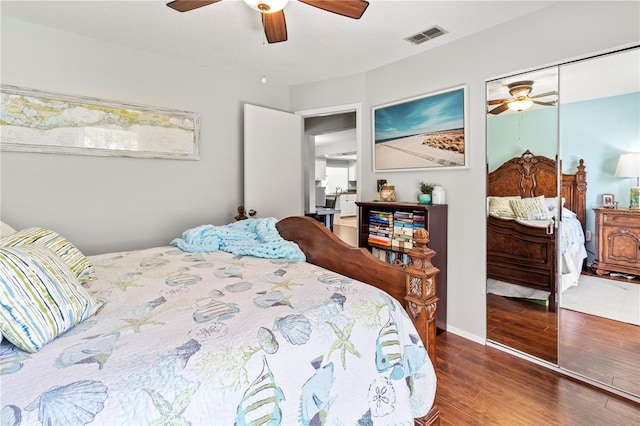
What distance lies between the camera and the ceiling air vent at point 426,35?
94.4 inches

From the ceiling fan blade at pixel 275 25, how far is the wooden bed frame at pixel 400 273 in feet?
4.14

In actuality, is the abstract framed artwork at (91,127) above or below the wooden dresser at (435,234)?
above

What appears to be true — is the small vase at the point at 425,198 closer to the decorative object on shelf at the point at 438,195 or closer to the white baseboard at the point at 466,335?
the decorative object on shelf at the point at 438,195

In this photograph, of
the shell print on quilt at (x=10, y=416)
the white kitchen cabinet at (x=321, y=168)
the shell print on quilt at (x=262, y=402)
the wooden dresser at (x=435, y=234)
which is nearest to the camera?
the shell print on quilt at (x=10, y=416)

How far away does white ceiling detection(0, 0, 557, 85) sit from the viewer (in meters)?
2.10

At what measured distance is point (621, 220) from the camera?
1.94 m

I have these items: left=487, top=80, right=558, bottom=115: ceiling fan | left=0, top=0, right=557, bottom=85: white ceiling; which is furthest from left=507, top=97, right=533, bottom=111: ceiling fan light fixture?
left=0, top=0, right=557, bottom=85: white ceiling

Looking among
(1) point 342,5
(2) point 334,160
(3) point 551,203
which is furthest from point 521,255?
(2) point 334,160

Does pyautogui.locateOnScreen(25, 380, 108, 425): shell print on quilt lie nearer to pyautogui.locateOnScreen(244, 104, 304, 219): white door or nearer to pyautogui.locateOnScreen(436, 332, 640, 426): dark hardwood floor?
pyautogui.locateOnScreen(436, 332, 640, 426): dark hardwood floor

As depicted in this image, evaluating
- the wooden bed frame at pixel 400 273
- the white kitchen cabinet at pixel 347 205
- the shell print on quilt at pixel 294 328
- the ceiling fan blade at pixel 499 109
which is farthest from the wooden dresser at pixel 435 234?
the white kitchen cabinet at pixel 347 205

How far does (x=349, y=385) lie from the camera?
1104 millimetres

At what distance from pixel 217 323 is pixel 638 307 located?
258 centimetres

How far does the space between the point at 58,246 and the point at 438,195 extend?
8.68 feet

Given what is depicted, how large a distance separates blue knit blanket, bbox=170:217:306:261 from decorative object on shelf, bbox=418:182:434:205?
1252mm
